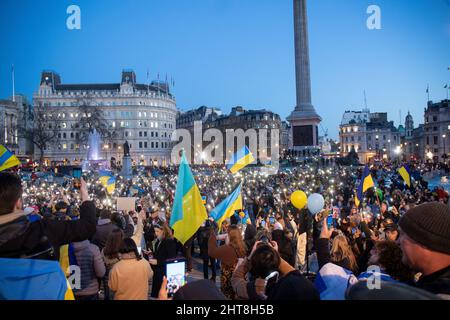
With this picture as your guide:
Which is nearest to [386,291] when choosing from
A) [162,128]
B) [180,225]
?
[180,225]

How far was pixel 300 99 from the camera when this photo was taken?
152ft

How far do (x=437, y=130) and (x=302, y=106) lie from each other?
55849mm

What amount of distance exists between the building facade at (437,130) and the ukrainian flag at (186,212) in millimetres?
88314

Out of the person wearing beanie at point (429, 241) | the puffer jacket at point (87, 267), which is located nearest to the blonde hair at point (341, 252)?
the person wearing beanie at point (429, 241)

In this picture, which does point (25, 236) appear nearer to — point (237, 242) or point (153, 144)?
point (237, 242)

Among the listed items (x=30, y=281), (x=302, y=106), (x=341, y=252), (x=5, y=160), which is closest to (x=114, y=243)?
(x=30, y=281)

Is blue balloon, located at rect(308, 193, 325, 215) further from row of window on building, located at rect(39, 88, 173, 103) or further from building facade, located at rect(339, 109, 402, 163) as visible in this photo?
row of window on building, located at rect(39, 88, 173, 103)

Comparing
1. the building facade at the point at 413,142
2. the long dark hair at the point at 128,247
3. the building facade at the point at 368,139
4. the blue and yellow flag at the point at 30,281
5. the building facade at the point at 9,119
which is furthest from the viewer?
the building facade at the point at 368,139

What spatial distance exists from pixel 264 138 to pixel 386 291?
3795 inches

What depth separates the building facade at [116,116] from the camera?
3986 inches

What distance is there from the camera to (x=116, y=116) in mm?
106188

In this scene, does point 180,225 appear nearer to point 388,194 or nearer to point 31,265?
point 31,265

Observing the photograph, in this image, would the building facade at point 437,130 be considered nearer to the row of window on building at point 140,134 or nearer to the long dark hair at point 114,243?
the row of window on building at point 140,134

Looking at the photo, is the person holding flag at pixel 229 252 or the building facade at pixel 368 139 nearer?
the person holding flag at pixel 229 252
